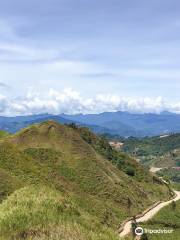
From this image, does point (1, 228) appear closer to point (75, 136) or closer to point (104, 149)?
point (75, 136)

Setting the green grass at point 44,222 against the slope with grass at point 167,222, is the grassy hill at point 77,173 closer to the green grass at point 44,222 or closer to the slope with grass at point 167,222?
the green grass at point 44,222

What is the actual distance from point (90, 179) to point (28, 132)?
31304 mm

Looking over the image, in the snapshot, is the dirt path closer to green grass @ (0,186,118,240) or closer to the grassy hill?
the grassy hill

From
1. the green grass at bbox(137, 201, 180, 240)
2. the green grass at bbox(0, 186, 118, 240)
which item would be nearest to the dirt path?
the green grass at bbox(137, 201, 180, 240)

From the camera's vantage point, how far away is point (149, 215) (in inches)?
4530

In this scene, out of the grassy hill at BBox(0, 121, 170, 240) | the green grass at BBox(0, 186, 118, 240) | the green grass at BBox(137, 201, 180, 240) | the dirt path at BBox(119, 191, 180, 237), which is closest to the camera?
the green grass at BBox(0, 186, 118, 240)

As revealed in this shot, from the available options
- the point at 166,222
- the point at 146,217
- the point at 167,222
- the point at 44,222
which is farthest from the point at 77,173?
the point at 44,222

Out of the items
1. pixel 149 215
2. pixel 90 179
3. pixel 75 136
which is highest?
pixel 75 136

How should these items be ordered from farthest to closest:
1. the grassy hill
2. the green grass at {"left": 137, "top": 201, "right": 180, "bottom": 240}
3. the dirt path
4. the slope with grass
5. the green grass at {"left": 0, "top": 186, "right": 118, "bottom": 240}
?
the grassy hill → the slope with grass → the green grass at {"left": 137, "top": 201, "right": 180, "bottom": 240} → the dirt path → the green grass at {"left": 0, "top": 186, "right": 118, "bottom": 240}

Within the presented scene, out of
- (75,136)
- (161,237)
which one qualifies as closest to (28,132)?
(75,136)

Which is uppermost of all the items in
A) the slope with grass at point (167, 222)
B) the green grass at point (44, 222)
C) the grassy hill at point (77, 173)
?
the green grass at point (44, 222)

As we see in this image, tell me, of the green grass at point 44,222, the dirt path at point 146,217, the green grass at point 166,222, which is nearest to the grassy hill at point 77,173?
the dirt path at point 146,217

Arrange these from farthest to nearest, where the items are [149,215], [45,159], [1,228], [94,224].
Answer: [45,159]
[149,215]
[94,224]
[1,228]

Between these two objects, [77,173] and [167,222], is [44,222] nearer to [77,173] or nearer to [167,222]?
[167,222]
